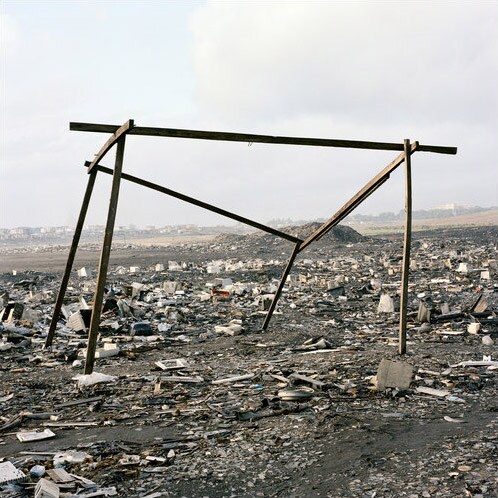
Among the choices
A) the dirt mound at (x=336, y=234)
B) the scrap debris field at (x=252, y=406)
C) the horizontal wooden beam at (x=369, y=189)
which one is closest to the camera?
the scrap debris field at (x=252, y=406)

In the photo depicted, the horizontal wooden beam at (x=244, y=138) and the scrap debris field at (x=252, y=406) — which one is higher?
the horizontal wooden beam at (x=244, y=138)

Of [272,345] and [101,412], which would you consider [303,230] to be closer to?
[272,345]

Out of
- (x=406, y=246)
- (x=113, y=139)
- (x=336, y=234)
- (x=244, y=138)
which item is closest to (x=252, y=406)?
(x=406, y=246)

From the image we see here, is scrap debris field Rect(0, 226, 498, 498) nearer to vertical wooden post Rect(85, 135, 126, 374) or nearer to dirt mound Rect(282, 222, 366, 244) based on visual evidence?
vertical wooden post Rect(85, 135, 126, 374)

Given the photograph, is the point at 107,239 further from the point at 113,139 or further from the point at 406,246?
the point at 406,246

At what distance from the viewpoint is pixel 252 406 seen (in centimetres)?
407

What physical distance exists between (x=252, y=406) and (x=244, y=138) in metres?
2.47

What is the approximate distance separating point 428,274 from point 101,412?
40.6ft

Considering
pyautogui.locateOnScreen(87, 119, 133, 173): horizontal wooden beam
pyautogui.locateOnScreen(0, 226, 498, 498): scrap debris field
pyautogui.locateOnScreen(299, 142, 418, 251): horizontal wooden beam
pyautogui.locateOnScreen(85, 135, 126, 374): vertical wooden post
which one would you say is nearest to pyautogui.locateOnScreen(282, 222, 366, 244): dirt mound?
pyautogui.locateOnScreen(0, 226, 498, 498): scrap debris field

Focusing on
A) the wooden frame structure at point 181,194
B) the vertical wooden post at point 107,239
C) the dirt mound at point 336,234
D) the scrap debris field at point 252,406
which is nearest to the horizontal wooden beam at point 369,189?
the wooden frame structure at point 181,194

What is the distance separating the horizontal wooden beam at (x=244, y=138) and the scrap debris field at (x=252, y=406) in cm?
221

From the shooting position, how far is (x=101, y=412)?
4.20 meters

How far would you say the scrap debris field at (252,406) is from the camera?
2.82m

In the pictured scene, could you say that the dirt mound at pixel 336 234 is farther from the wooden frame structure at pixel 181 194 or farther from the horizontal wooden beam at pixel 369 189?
the wooden frame structure at pixel 181 194
